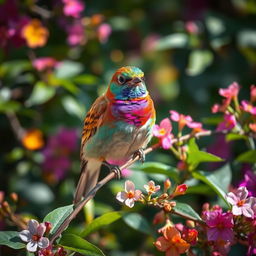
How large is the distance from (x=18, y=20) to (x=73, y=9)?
274 millimetres

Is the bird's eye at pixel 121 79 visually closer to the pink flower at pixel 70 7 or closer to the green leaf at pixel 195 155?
the green leaf at pixel 195 155

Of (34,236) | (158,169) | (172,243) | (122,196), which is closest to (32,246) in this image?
(34,236)

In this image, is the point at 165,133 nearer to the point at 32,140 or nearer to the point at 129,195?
the point at 129,195

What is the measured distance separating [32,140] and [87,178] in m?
0.67

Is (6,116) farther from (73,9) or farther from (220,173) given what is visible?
(220,173)

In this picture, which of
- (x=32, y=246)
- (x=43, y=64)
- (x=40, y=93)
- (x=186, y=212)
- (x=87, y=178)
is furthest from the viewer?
(x=43, y=64)

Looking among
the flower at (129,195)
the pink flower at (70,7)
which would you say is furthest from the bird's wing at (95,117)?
the pink flower at (70,7)

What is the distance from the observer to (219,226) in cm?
150

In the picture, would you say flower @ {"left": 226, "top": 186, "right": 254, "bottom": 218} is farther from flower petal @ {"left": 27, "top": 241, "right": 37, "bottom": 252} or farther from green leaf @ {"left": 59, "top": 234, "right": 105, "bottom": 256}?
flower petal @ {"left": 27, "top": 241, "right": 37, "bottom": 252}

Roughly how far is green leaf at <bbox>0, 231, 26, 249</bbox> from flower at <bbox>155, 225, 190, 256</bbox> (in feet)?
1.25

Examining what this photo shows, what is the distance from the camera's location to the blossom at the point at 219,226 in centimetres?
149

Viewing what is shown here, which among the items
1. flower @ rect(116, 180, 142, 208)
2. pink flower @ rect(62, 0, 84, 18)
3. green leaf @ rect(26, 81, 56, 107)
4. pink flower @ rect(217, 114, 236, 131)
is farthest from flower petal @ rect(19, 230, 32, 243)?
pink flower @ rect(62, 0, 84, 18)

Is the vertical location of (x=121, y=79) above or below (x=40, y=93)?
above

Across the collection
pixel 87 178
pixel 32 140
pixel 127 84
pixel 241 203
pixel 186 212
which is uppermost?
pixel 127 84
